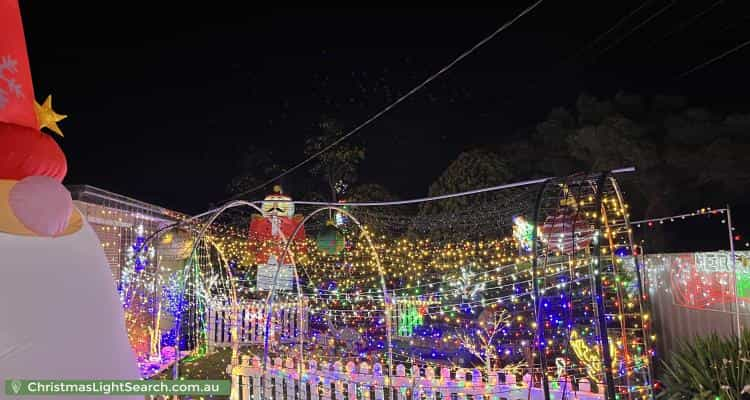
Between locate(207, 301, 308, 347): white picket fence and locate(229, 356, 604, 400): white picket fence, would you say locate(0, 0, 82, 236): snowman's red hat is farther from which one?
locate(207, 301, 308, 347): white picket fence

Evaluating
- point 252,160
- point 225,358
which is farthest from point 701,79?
point 252,160

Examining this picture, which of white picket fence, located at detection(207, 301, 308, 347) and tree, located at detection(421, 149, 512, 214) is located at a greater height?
tree, located at detection(421, 149, 512, 214)

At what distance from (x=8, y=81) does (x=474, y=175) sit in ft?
35.1

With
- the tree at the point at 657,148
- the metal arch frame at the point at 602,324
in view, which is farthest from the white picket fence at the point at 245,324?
the metal arch frame at the point at 602,324

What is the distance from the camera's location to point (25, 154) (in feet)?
9.74

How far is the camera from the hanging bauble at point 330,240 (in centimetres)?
812

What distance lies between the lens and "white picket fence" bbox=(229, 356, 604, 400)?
4.67m

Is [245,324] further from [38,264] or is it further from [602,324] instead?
[602,324]

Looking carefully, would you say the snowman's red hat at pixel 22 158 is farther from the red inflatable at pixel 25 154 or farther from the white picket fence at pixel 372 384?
the white picket fence at pixel 372 384

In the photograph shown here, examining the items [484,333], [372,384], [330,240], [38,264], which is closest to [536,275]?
[372,384]

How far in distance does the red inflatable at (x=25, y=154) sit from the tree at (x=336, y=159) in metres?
13.4

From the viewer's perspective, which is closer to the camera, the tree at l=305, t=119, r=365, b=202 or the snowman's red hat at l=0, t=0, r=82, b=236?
the snowman's red hat at l=0, t=0, r=82, b=236

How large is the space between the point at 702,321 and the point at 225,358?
7831mm

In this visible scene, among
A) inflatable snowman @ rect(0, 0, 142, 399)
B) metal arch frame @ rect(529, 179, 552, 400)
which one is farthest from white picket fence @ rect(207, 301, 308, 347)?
inflatable snowman @ rect(0, 0, 142, 399)
